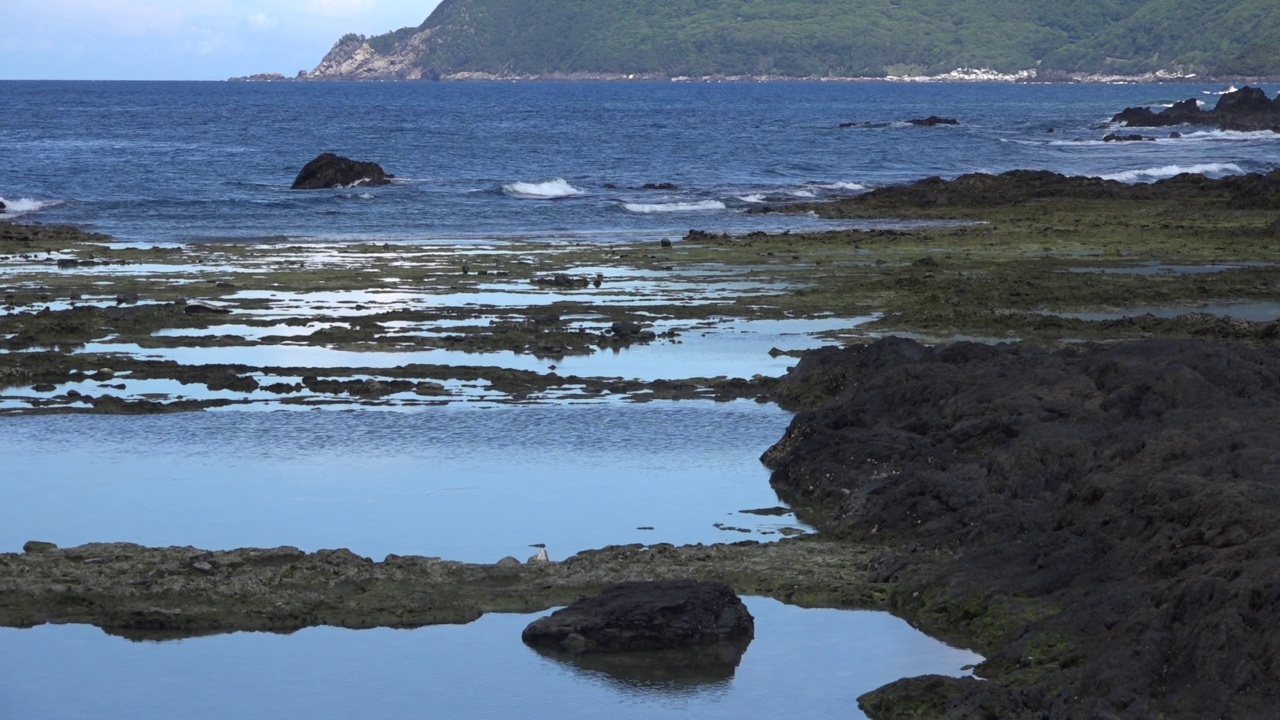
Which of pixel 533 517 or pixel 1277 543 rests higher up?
pixel 1277 543

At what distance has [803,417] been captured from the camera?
13.6m

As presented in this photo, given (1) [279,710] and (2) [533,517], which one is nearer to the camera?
(1) [279,710]

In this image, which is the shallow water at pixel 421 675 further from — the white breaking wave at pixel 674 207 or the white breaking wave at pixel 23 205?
the white breaking wave at pixel 23 205

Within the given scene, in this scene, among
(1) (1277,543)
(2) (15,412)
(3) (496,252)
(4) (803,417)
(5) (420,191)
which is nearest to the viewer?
(1) (1277,543)

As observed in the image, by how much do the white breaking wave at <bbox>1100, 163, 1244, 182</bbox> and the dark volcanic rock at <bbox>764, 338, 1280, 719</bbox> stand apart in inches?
1504

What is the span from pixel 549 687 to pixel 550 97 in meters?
178

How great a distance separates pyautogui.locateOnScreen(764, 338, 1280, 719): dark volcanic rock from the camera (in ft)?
24.0

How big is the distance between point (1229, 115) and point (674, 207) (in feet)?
204

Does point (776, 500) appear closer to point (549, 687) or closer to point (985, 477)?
point (985, 477)

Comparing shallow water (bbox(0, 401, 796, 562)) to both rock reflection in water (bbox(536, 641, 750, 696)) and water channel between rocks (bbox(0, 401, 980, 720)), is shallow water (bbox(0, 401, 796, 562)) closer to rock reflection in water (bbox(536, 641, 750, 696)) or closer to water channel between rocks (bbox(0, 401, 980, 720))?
water channel between rocks (bbox(0, 401, 980, 720))

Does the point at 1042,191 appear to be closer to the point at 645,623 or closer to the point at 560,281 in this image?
the point at 560,281

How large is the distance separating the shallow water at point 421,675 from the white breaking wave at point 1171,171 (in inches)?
1738

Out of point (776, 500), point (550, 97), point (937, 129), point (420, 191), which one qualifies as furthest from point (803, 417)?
point (550, 97)

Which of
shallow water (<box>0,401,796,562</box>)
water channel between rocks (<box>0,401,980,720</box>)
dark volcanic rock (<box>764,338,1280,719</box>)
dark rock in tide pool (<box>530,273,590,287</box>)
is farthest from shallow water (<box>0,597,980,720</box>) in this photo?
dark rock in tide pool (<box>530,273,590,287</box>)
